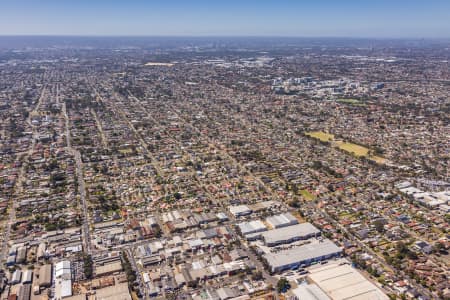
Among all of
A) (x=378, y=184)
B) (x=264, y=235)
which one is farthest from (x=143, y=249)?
(x=378, y=184)

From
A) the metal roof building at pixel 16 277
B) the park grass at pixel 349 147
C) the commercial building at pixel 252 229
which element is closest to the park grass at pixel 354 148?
the park grass at pixel 349 147

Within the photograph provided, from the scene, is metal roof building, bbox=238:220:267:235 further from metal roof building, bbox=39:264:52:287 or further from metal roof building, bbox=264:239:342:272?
metal roof building, bbox=39:264:52:287

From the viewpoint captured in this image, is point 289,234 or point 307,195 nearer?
point 289,234

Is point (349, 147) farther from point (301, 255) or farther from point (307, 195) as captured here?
point (301, 255)

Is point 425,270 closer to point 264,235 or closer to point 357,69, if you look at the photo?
point 264,235

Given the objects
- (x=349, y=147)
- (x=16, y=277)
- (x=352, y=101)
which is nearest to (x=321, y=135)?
(x=349, y=147)
